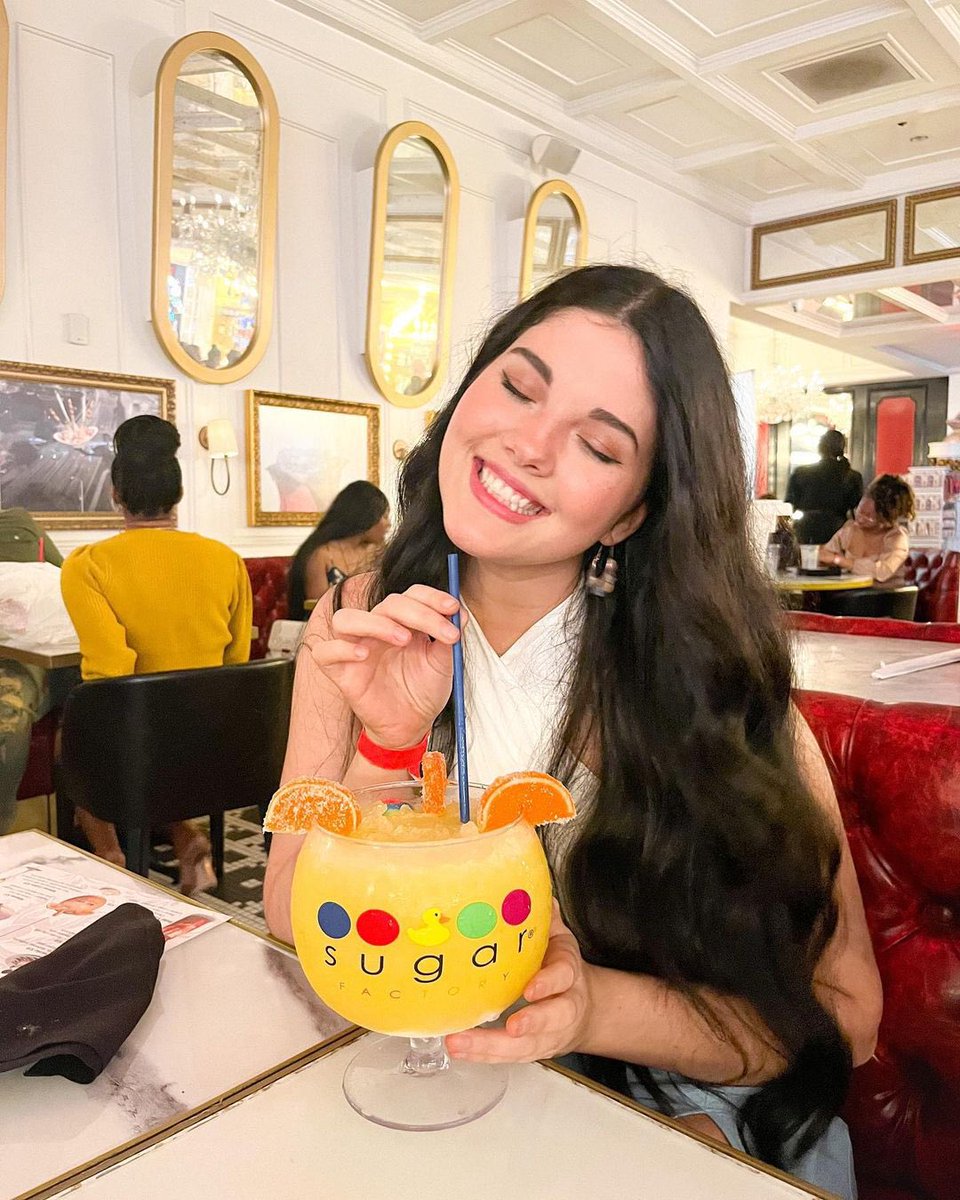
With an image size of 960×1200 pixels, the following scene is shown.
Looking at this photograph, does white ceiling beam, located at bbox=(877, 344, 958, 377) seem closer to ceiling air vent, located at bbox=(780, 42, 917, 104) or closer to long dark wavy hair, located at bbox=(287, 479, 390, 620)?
ceiling air vent, located at bbox=(780, 42, 917, 104)

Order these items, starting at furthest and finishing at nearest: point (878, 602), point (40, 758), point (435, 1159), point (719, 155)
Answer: point (719, 155) < point (878, 602) < point (40, 758) < point (435, 1159)

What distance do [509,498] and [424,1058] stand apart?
0.55 meters

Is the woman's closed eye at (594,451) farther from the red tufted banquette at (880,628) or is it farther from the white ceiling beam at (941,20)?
the white ceiling beam at (941,20)

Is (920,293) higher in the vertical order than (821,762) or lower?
higher

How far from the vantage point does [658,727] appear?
1.04 metres

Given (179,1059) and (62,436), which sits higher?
(62,436)

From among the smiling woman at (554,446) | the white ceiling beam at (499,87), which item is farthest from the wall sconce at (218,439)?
the smiling woman at (554,446)

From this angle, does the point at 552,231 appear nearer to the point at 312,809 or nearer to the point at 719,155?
the point at 719,155

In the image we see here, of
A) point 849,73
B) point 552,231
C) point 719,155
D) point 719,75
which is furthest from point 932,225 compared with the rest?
point 552,231

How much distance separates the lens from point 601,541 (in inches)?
45.6

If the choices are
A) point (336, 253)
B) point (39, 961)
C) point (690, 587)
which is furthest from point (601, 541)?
Result: point (336, 253)

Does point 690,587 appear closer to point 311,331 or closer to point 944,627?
point 944,627

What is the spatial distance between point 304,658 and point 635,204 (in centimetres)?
699

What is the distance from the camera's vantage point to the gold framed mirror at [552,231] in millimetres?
6336
